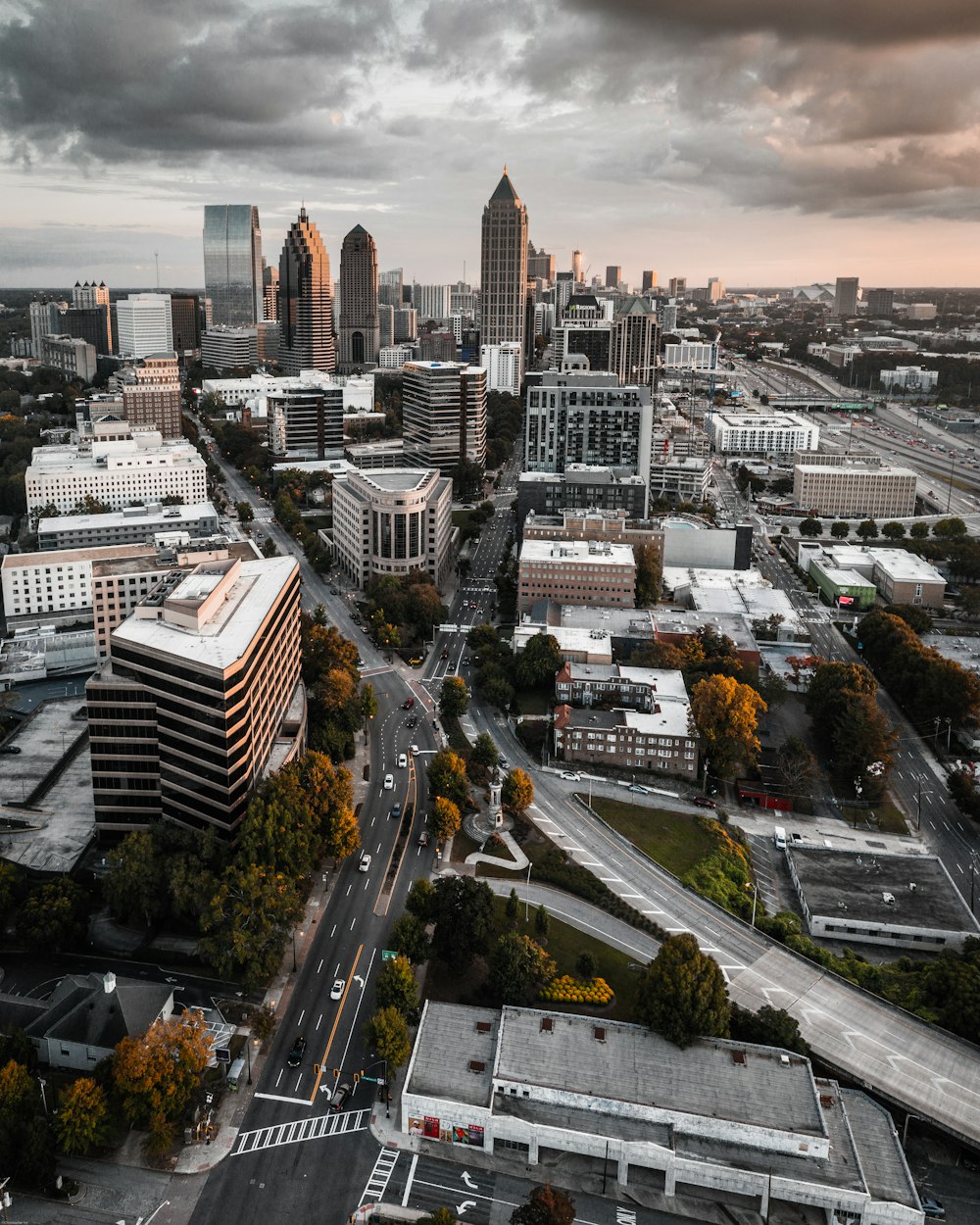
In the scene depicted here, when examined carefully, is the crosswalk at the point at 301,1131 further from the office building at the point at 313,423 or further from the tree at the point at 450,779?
the office building at the point at 313,423

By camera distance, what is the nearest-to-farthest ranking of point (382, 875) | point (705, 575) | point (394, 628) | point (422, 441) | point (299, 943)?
point (299, 943)
point (382, 875)
point (394, 628)
point (705, 575)
point (422, 441)

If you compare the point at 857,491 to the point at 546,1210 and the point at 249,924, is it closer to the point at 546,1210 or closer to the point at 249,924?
the point at 249,924

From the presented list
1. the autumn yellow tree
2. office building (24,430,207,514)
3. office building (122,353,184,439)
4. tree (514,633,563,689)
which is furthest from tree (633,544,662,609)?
office building (122,353,184,439)

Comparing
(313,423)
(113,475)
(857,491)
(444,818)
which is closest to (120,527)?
(113,475)

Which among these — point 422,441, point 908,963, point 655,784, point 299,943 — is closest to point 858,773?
point 655,784

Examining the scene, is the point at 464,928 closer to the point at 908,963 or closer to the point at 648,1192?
the point at 648,1192
